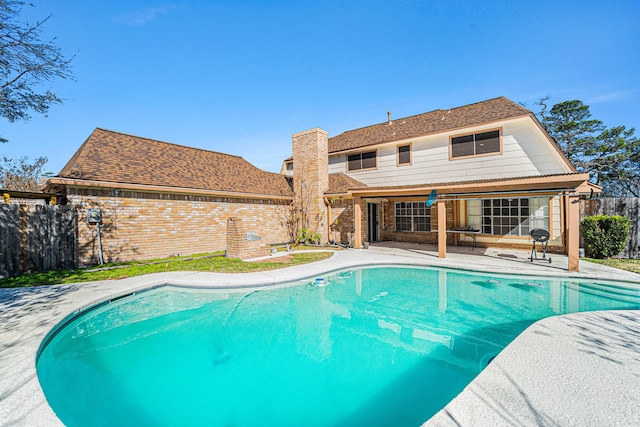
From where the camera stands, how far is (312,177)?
52.0 feet

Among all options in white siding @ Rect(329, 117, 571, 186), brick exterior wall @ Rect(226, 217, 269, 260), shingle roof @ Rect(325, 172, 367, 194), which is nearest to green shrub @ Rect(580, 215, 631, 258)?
white siding @ Rect(329, 117, 571, 186)

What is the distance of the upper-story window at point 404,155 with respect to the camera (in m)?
14.1

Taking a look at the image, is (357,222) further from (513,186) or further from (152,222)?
(152,222)

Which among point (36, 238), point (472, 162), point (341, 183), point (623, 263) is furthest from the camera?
point (341, 183)

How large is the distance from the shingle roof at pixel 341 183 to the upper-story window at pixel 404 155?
2.27 metres

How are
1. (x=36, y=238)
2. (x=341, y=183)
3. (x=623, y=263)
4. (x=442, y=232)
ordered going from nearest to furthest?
(x=36, y=238) < (x=623, y=263) < (x=442, y=232) < (x=341, y=183)

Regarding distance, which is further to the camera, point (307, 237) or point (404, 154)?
point (307, 237)

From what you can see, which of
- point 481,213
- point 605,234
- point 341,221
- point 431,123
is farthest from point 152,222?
point 605,234

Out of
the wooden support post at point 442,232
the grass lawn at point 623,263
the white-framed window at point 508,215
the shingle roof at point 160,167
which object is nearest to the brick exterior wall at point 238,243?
the shingle roof at point 160,167

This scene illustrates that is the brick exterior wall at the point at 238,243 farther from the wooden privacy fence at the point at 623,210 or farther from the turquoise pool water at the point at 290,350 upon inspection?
the wooden privacy fence at the point at 623,210

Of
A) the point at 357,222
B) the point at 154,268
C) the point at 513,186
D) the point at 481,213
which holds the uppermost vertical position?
the point at 513,186

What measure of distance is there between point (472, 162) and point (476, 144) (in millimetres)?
780

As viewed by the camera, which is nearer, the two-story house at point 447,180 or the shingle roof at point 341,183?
the two-story house at point 447,180

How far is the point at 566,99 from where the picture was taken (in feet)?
86.8
